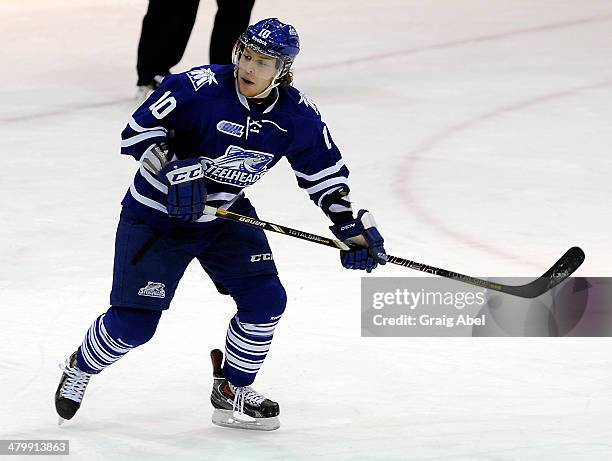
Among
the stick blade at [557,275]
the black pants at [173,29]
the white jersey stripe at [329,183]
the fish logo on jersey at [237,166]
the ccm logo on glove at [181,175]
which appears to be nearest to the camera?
the ccm logo on glove at [181,175]

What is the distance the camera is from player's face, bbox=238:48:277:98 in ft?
10.2

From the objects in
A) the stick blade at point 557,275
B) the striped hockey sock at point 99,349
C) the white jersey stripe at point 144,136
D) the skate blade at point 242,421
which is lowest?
the skate blade at point 242,421

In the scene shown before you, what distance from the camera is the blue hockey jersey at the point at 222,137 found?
3.12 metres

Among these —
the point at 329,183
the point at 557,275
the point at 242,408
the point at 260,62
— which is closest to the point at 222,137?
the point at 260,62

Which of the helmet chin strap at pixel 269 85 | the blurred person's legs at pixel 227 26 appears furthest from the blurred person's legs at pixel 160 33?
the helmet chin strap at pixel 269 85

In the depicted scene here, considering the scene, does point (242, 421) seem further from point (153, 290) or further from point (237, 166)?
point (237, 166)

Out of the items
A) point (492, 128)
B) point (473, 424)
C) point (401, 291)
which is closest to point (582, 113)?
point (492, 128)

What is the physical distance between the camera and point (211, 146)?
3.14 metres

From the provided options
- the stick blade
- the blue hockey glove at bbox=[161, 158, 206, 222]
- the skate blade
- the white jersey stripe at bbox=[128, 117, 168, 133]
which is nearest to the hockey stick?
the stick blade

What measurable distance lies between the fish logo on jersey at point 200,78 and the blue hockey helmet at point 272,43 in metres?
0.06

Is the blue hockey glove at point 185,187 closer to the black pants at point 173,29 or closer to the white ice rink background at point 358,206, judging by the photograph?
the white ice rink background at point 358,206

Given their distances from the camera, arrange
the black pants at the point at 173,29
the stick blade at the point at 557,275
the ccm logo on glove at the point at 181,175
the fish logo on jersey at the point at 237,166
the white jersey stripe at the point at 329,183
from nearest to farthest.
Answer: the ccm logo on glove at the point at 181,175 → the fish logo on jersey at the point at 237,166 → the white jersey stripe at the point at 329,183 → the stick blade at the point at 557,275 → the black pants at the point at 173,29

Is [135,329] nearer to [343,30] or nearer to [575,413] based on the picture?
[575,413]

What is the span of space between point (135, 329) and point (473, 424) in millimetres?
841
